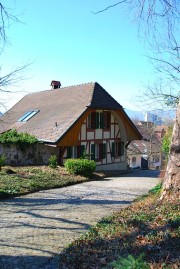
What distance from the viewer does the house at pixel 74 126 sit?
21.4 metres

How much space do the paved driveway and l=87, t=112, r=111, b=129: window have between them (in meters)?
11.8

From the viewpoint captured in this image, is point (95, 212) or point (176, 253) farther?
point (95, 212)

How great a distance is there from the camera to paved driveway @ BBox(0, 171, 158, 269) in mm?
5684

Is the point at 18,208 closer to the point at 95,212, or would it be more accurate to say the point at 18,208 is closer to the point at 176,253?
the point at 95,212

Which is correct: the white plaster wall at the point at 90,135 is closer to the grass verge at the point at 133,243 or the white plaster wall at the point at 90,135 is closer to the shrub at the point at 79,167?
the shrub at the point at 79,167

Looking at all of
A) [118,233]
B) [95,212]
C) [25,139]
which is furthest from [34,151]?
[118,233]

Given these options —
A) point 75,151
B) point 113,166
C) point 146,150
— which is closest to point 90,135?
point 75,151

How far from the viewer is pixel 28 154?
21.0m

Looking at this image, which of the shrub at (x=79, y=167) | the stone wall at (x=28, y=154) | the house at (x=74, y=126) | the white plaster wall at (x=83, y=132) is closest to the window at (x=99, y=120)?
the house at (x=74, y=126)

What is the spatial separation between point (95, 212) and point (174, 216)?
343 cm

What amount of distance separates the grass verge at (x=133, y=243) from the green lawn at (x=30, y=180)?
6300 mm

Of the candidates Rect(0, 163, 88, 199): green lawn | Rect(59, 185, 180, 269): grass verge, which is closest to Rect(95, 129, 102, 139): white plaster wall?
Rect(0, 163, 88, 199): green lawn

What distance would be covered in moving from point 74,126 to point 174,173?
561 inches

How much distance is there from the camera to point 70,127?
69.6 feet
